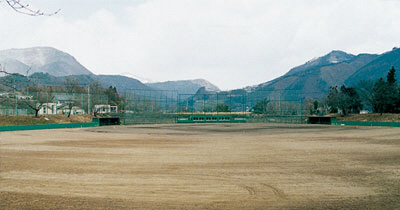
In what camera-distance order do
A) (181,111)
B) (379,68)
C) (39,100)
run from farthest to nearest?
1. (379,68)
2. (181,111)
3. (39,100)

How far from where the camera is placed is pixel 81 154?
1712cm

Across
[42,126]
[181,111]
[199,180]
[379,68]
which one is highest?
[379,68]

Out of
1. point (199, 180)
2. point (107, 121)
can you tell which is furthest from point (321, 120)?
point (199, 180)

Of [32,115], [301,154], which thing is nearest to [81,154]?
[301,154]

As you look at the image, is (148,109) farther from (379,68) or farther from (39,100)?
(379,68)

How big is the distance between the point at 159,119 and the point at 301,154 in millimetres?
39597

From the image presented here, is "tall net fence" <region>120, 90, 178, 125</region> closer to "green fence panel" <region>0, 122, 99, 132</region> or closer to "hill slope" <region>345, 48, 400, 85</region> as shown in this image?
"green fence panel" <region>0, 122, 99, 132</region>

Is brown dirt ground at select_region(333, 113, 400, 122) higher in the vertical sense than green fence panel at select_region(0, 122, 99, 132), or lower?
higher

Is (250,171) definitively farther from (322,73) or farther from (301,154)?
(322,73)

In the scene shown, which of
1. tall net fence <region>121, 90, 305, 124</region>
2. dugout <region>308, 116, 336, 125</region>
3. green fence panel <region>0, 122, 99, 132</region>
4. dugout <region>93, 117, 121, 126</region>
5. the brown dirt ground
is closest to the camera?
green fence panel <region>0, 122, 99, 132</region>

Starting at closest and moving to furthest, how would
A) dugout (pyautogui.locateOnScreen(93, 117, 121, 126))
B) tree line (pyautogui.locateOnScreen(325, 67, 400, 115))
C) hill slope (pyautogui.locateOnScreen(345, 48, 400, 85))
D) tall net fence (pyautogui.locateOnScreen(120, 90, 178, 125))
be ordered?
dugout (pyautogui.locateOnScreen(93, 117, 121, 126))
tall net fence (pyautogui.locateOnScreen(120, 90, 178, 125))
tree line (pyautogui.locateOnScreen(325, 67, 400, 115))
hill slope (pyautogui.locateOnScreen(345, 48, 400, 85))

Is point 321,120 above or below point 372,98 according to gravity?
below

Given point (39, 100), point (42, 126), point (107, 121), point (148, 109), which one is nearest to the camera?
point (42, 126)

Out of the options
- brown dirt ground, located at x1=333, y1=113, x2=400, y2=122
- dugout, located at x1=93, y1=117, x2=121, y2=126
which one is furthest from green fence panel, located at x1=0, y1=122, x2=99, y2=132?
brown dirt ground, located at x1=333, y1=113, x2=400, y2=122
